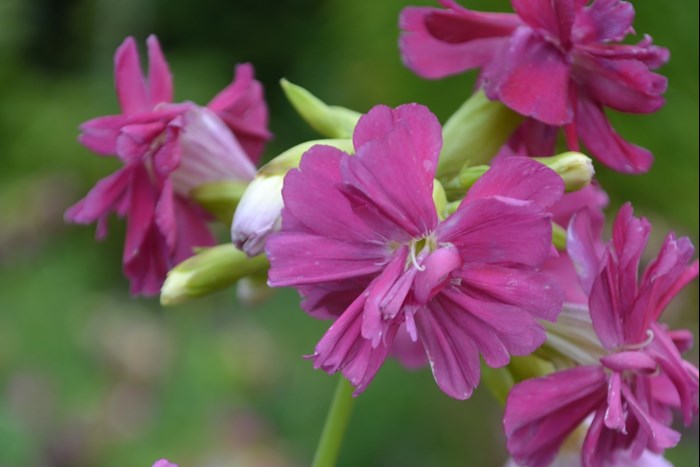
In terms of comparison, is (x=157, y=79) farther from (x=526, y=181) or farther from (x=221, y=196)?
(x=526, y=181)

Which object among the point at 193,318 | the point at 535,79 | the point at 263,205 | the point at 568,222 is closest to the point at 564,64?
the point at 535,79

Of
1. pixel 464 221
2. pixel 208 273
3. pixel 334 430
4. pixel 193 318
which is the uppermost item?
pixel 464 221

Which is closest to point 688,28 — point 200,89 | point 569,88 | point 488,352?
point 200,89

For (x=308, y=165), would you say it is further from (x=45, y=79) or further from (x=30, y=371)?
(x=45, y=79)

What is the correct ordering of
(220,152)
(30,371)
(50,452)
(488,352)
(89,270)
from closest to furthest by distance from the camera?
1. (488,352)
2. (220,152)
3. (50,452)
4. (30,371)
5. (89,270)

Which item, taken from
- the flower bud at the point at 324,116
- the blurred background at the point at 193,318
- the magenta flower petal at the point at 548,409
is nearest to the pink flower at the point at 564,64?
the flower bud at the point at 324,116

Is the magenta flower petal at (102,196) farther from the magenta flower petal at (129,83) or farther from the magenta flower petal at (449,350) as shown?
the magenta flower petal at (449,350)
